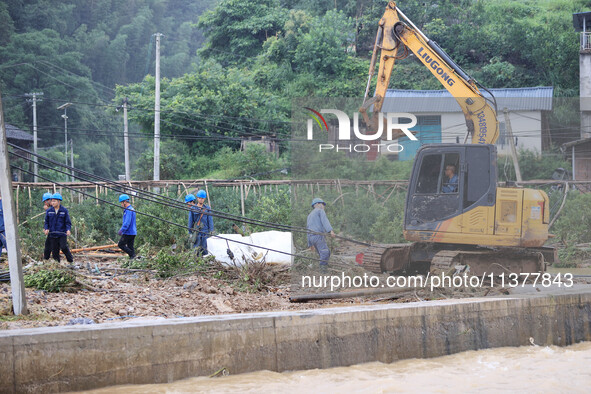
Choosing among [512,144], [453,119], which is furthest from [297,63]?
[512,144]

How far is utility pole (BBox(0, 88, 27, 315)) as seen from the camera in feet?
21.0

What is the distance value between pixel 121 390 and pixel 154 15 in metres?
70.3

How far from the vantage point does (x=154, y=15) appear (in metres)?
70.9

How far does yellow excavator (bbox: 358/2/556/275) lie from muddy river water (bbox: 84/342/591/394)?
1.64 metres

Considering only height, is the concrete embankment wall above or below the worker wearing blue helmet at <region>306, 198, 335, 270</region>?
below

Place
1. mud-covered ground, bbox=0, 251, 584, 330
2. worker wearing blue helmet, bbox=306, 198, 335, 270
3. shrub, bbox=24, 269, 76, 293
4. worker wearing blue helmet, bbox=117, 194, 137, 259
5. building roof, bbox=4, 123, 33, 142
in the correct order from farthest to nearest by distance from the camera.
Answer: building roof, bbox=4, 123, 33, 142, worker wearing blue helmet, bbox=117, 194, 137, 259, worker wearing blue helmet, bbox=306, 198, 335, 270, shrub, bbox=24, 269, 76, 293, mud-covered ground, bbox=0, 251, 584, 330

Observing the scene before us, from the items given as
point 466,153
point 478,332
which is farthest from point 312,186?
point 478,332

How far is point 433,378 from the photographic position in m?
6.09

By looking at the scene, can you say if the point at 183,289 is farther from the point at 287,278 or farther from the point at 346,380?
the point at 346,380

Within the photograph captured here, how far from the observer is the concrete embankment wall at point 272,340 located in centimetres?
504

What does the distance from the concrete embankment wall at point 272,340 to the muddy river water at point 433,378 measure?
0.29ft

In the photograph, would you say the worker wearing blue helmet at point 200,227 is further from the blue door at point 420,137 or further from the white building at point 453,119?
the blue door at point 420,137

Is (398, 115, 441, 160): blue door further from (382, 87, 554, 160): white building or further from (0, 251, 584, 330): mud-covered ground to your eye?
(0, 251, 584, 330): mud-covered ground

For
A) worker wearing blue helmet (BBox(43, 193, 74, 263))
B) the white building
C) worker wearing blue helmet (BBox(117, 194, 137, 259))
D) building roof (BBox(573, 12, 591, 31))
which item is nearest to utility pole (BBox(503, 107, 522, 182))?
the white building
